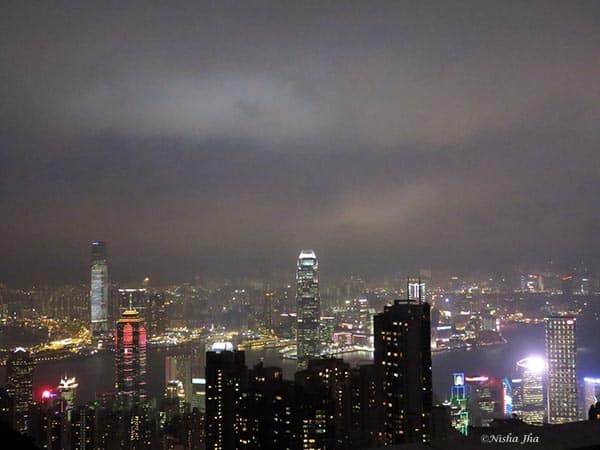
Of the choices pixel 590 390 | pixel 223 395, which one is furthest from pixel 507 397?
pixel 223 395

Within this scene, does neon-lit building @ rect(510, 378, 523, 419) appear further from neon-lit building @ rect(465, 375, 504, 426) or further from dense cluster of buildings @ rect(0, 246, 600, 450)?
neon-lit building @ rect(465, 375, 504, 426)

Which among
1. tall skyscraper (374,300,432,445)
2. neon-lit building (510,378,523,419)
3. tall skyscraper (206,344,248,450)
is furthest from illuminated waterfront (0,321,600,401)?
tall skyscraper (206,344,248,450)

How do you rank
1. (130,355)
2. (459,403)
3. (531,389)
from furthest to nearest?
(130,355) < (531,389) < (459,403)

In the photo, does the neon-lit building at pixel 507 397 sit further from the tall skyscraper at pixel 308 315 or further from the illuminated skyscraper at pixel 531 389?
the tall skyscraper at pixel 308 315

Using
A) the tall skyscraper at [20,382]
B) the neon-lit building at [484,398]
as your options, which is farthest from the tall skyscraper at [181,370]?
the neon-lit building at [484,398]

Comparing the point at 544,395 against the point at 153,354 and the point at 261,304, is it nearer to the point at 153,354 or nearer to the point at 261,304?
the point at 261,304

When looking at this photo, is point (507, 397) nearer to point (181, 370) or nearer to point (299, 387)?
point (299, 387)

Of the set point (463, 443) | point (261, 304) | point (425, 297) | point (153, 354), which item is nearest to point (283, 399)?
point (425, 297)
